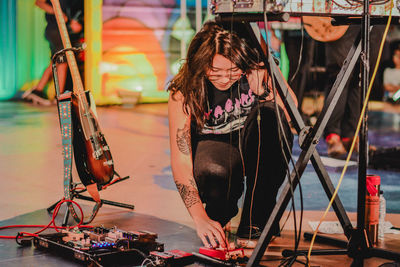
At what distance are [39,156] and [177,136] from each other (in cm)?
255

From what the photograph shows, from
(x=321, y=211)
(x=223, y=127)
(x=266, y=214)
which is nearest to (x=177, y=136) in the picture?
(x=223, y=127)

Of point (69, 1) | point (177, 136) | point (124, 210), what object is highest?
point (69, 1)

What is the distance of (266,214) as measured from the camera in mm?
2912

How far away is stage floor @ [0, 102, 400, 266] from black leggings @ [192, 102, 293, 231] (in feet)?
0.62

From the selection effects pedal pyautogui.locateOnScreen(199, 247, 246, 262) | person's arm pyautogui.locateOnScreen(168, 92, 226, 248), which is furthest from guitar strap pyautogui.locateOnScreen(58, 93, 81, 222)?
effects pedal pyautogui.locateOnScreen(199, 247, 246, 262)

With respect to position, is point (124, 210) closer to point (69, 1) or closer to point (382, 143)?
point (382, 143)

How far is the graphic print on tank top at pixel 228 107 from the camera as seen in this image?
9.65ft

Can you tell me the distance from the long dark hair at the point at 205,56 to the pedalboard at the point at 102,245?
0.60 m

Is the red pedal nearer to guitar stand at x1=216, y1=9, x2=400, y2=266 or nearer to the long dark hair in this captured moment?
guitar stand at x1=216, y1=9, x2=400, y2=266

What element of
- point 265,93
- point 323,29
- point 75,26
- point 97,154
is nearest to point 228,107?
point 265,93

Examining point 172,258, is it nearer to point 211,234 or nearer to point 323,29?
point 211,234

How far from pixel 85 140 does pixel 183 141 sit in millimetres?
610

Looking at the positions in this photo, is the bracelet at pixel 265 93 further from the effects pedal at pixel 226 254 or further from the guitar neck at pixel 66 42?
the guitar neck at pixel 66 42

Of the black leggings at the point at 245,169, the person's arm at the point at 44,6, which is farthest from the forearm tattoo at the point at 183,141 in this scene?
the person's arm at the point at 44,6
